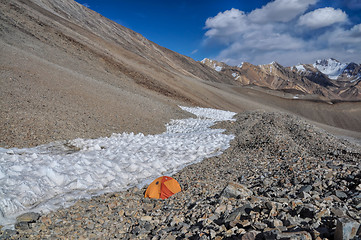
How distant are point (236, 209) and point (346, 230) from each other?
5.29 ft

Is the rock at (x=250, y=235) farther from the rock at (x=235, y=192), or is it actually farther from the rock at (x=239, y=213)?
the rock at (x=235, y=192)

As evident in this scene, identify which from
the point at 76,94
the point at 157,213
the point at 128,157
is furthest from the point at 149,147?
the point at 76,94

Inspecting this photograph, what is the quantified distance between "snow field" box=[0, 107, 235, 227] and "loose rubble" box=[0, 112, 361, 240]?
1.68 feet

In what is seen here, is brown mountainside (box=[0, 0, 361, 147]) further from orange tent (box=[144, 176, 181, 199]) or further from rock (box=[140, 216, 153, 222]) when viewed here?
rock (box=[140, 216, 153, 222])

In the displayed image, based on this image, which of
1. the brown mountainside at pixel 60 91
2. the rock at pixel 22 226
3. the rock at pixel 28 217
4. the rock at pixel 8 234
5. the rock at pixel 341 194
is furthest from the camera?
the brown mountainside at pixel 60 91

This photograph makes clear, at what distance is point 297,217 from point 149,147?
6.97 metres

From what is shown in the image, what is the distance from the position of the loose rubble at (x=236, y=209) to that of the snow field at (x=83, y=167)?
0.51 meters

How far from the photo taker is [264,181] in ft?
17.2

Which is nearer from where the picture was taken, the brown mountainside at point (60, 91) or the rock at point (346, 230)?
the rock at point (346, 230)

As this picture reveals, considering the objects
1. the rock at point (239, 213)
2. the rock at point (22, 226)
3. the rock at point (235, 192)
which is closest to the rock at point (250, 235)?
the rock at point (239, 213)

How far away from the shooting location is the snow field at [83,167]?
15.1ft

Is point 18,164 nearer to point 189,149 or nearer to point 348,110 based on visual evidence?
point 189,149

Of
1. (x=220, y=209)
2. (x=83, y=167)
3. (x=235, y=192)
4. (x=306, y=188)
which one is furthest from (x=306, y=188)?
(x=83, y=167)

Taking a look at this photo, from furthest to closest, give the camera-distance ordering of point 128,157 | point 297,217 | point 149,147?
point 149,147, point 128,157, point 297,217
